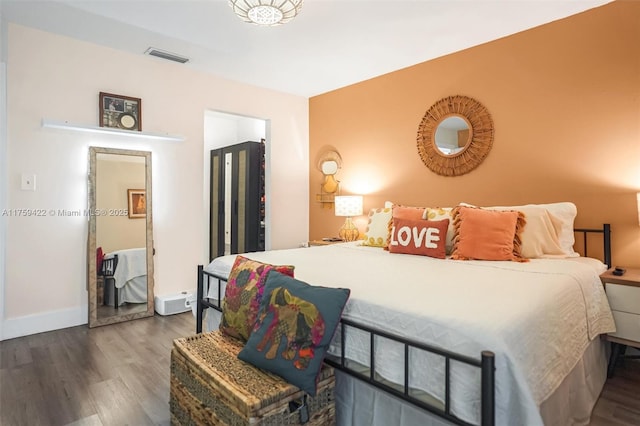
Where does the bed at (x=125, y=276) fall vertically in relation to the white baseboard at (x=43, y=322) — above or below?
above

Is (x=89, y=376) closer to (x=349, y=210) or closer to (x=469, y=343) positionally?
(x=469, y=343)

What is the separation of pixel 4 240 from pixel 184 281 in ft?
5.04

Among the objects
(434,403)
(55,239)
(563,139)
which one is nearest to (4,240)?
(55,239)

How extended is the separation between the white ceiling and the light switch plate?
1.23 metres

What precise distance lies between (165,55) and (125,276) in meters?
2.16

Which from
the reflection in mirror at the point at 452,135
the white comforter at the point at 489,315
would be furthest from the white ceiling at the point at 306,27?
the white comforter at the point at 489,315

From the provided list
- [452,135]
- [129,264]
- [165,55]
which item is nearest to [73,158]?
[129,264]

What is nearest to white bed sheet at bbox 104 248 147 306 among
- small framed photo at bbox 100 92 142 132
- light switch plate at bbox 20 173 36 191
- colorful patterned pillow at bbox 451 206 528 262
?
light switch plate at bbox 20 173 36 191

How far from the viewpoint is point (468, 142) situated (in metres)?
3.32

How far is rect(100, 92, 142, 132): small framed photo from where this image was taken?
3.32 metres

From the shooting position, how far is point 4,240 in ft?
9.42

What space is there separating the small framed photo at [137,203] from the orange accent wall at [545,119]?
97.0 inches

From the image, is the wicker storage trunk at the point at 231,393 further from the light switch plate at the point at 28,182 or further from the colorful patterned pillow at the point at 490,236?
the light switch plate at the point at 28,182

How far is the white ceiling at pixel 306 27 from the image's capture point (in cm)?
263
